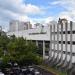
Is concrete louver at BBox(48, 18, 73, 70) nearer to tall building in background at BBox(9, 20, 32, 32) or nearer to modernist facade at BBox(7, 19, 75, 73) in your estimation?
modernist facade at BBox(7, 19, 75, 73)

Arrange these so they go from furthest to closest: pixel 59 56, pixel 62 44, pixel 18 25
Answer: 1. pixel 18 25
2. pixel 59 56
3. pixel 62 44

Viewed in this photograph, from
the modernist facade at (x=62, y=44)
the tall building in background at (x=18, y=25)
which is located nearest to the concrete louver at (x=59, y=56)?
the modernist facade at (x=62, y=44)

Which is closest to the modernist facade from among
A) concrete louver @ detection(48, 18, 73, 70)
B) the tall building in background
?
concrete louver @ detection(48, 18, 73, 70)

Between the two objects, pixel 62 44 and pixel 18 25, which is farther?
pixel 18 25

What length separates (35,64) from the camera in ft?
142

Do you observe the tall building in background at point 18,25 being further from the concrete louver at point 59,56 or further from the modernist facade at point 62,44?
the concrete louver at point 59,56

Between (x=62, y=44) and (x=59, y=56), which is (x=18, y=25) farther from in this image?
(x=62, y=44)

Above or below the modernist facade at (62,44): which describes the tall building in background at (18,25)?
above

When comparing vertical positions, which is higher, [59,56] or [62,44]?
[62,44]

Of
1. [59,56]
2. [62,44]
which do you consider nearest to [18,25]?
[59,56]

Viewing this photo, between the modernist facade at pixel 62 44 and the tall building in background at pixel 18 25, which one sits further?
the tall building in background at pixel 18 25

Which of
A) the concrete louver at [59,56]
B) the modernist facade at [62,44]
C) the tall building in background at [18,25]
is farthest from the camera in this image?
the tall building in background at [18,25]

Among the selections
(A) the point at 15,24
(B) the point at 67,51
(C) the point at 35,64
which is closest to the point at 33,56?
(C) the point at 35,64

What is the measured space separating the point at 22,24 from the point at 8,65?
314 feet
